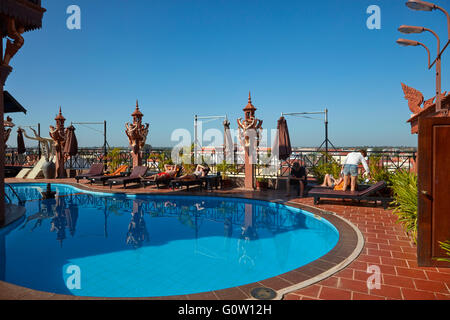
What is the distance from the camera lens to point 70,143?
13664 millimetres

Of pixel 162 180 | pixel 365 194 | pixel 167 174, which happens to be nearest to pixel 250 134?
pixel 167 174

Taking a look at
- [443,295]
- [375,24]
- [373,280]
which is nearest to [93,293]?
[373,280]

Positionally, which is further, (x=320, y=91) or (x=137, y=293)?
(x=320, y=91)

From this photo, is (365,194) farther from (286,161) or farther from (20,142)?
(20,142)

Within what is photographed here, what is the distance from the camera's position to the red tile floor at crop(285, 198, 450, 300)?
2.59 meters

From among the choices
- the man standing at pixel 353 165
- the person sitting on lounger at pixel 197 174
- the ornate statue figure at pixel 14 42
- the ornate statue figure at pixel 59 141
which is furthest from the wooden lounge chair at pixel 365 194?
the ornate statue figure at pixel 59 141

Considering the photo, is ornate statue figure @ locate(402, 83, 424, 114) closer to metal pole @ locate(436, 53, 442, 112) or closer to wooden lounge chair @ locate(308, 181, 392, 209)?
metal pole @ locate(436, 53, 442, 112)

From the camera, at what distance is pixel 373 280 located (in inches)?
115

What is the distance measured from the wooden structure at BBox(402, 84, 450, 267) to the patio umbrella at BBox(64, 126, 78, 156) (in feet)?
48.8

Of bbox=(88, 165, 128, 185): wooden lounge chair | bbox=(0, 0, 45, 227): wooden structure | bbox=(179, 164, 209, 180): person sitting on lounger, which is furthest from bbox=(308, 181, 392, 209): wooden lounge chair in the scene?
bbox=(88, 165, 128, 185): wooden lounge chair

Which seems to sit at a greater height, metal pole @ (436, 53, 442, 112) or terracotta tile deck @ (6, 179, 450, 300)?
metal pole @ (436, 53, 442, 112)
